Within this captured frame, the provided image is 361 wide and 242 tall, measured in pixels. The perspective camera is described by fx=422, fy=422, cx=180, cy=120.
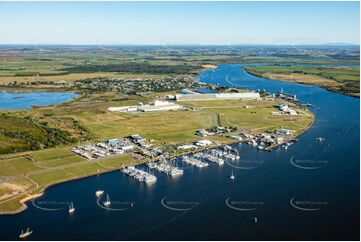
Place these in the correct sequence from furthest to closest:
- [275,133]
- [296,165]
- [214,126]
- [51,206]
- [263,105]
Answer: [263,105] < [214,126] < [275,133] < [296,165] < [51,206]

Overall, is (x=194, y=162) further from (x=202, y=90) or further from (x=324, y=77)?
(x=324, y=77)

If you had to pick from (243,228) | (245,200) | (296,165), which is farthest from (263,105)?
(243,228)

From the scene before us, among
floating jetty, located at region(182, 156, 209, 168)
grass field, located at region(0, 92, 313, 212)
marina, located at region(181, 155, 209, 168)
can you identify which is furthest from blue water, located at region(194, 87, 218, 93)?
floating jetty, located at region(182, 156, 209, 168)

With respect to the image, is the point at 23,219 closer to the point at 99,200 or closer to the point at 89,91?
the point at 99,200

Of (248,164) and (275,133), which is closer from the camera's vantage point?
(248,164)

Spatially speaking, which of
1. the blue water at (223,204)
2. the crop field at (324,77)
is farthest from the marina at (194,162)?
the crop field at (324,77)

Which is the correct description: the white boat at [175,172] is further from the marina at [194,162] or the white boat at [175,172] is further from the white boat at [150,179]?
the marina at [194,162]

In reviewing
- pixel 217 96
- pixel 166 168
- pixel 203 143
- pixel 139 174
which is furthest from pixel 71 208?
pixel 217 96
